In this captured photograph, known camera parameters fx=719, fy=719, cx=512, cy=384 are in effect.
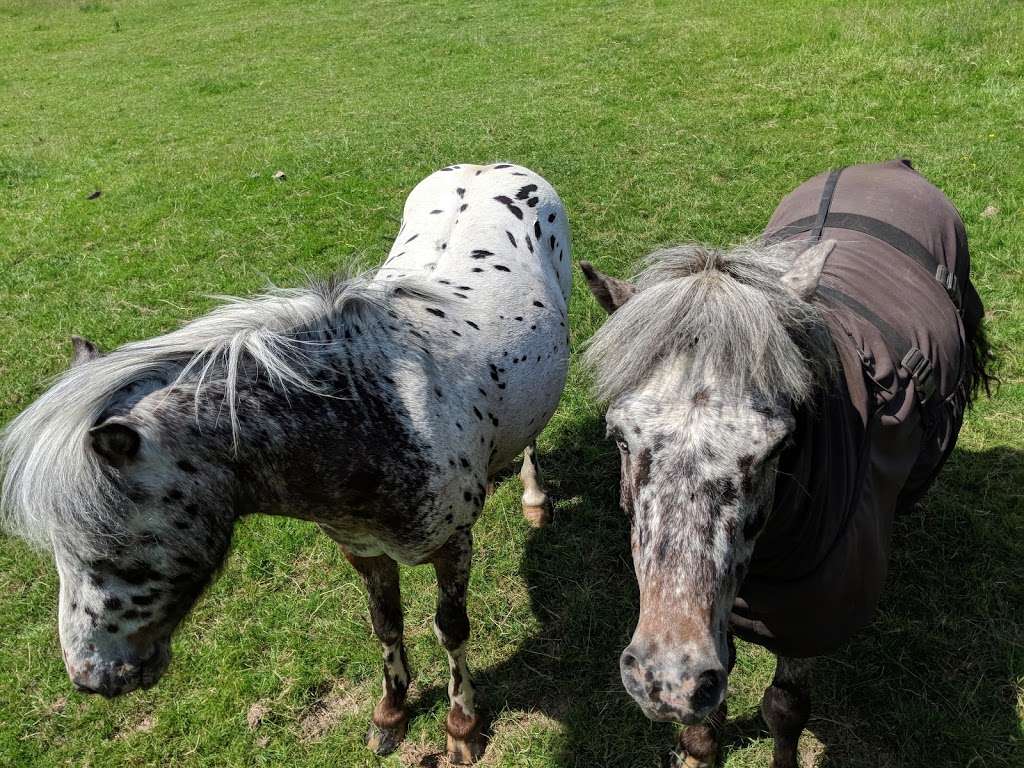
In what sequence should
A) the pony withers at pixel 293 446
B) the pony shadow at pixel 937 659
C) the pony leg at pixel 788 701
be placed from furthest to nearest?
1. the pony shadow at pixel 937 659
2. the pony leg at pixel 788 701
3. the pony withers at pixel 293 446

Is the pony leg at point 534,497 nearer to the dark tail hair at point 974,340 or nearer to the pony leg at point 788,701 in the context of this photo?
the pony leg at point 788,701

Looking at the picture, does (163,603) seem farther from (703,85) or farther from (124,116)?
(124,116)

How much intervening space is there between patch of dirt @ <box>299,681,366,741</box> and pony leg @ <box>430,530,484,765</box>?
51 centimetres

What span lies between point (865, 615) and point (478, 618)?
6.35 feet

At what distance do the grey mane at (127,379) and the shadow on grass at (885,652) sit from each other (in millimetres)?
1953

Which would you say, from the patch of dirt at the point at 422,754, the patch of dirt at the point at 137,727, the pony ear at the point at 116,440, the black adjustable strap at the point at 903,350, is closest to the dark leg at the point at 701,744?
the patch of dirt at the point at 422,754

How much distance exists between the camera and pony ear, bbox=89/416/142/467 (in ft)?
5.87

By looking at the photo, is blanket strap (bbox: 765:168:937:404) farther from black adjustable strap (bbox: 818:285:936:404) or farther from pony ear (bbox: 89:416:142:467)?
pony ear (bbox: 89:416:142:467)

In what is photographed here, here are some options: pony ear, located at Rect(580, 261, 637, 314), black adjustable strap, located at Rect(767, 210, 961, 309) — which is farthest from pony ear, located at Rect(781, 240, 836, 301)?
black adjustable strap, located at Rect(767, 210, 961, 309)

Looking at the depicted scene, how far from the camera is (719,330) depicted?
179cm

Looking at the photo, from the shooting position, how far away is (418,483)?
2.45m

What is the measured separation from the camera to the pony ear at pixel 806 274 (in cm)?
197

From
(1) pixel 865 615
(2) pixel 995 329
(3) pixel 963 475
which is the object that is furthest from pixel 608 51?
(1) pixel 865 615

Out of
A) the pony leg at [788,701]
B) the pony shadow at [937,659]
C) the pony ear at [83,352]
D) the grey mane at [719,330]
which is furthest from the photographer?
the pony shadow at [937,659]
